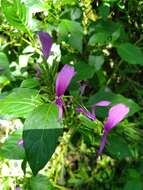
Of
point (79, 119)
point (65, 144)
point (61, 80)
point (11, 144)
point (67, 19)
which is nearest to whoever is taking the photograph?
point (61, 80)

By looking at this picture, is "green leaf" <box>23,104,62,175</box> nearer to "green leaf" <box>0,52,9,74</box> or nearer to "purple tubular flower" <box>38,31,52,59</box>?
"purple tubular flower" <box>38,31,52,59</box>

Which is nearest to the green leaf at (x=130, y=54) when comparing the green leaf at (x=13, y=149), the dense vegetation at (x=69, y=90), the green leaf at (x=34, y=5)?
the dense vegetation at (x=69, y=90)

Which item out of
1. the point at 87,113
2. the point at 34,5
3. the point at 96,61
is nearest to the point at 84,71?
the point at 96,61

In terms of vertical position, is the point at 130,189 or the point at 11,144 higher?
the point at 11,144

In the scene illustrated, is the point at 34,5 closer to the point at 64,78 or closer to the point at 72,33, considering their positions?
the point at 72,33

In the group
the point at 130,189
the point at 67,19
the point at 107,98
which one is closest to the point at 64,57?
the point at 67,19

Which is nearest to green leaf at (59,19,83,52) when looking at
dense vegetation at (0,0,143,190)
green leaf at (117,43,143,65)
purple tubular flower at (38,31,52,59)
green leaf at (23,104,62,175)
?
dense vegetation at (0,0,143,190)

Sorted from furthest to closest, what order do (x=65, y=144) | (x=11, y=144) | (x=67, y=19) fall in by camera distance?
1. (x=65, y=144)
2. (x=67, y=19)
3. (x=11, y=144)

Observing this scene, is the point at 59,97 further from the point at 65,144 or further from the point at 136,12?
the point at 65,144

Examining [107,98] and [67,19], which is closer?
[107,98]
